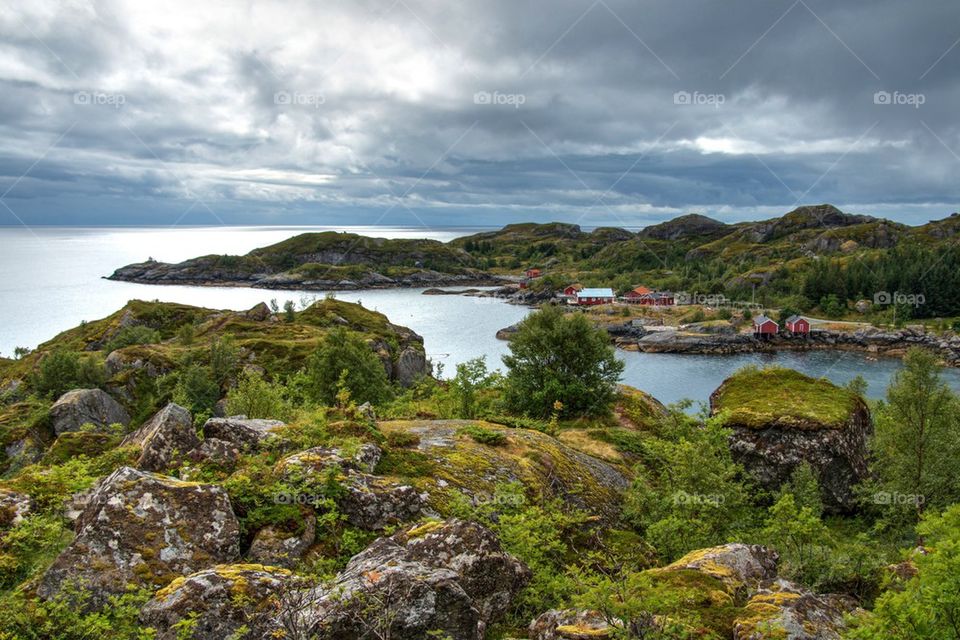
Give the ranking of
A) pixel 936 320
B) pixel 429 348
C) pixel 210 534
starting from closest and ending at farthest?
pixel 210 534 < pixel 429 348 < pixel 936 320

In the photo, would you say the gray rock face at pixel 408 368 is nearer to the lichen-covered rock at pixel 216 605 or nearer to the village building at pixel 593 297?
the lichen-covered rock at pixel 216 605

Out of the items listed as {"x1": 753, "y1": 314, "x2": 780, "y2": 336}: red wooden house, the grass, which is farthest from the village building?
the grass

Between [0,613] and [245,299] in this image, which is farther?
[245,299]

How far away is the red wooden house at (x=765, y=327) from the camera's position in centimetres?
13688

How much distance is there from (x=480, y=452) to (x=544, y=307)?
2082 cm

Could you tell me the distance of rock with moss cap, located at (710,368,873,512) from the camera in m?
23.6

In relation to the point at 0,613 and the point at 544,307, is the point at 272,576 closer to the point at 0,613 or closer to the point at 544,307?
the point at 0,613

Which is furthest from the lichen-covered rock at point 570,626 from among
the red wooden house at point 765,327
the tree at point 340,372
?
the red wooden house at point 765,327

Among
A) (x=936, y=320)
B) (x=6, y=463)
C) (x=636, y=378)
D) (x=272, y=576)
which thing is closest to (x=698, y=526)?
(x=272, y=576)

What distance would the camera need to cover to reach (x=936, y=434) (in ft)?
69.5

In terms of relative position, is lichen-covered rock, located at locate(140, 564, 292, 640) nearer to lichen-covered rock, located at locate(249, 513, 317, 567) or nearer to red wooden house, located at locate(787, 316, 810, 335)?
lichen-covered rock, located at locate(249, 513, 317, 567)

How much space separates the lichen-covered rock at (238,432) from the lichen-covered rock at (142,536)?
3673mm

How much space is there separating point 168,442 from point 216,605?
655 centimetres

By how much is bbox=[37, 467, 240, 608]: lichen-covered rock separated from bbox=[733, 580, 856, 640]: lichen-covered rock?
8147 millimetres
